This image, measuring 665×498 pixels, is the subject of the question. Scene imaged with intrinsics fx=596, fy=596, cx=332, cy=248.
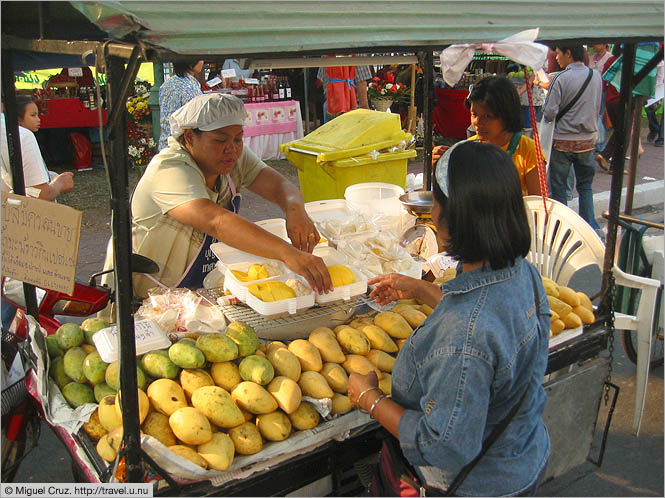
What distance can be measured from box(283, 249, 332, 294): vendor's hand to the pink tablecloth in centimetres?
751

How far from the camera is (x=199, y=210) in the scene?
2.80 meters

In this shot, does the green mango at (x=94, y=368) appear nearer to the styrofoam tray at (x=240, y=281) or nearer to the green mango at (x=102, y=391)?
the green mango at (x=102, y=391)

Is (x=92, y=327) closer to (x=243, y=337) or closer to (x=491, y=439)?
(x=243, y=337)

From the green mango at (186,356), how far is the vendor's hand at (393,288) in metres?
0.84

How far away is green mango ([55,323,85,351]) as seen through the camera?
2453mm

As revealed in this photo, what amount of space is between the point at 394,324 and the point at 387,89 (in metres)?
9.68

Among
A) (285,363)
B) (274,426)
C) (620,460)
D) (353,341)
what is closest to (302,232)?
(353,341)

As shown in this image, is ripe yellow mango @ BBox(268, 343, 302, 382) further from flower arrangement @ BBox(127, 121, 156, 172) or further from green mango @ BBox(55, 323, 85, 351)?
flower arrangement @ BBox(127, 121, 156, 172)

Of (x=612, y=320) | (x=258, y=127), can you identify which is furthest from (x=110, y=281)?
(x=258, y=127)

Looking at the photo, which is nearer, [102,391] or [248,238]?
[102,391]

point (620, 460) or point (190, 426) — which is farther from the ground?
point (190, 426)

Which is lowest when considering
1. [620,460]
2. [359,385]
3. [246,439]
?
[620,460]

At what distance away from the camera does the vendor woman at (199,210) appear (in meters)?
2.73

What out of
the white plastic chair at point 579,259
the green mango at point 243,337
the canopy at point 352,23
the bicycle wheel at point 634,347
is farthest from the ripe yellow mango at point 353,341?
the bicycle wheel at point 634,347
